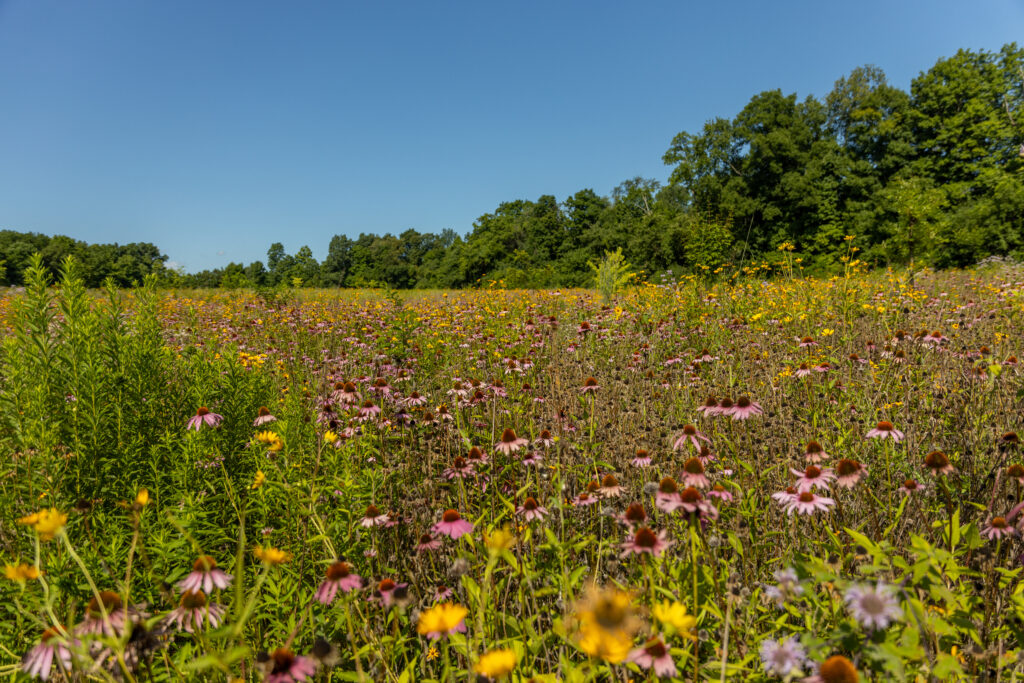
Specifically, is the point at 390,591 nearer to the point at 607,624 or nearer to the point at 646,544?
the point at 646,544

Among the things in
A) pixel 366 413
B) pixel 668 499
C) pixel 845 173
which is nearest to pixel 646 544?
pixel 668 499

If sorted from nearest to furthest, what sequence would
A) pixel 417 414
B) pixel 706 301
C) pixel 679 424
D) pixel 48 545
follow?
1. pixel 48 545
2. pixel 679 424
3. pixel 417 414
4. pixel 706 301

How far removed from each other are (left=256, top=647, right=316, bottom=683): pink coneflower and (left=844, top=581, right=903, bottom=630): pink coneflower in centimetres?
90

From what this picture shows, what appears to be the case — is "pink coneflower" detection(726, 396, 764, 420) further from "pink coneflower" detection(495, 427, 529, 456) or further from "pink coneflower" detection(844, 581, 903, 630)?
"pink coneflower" detection(844, 581, 903, 630)

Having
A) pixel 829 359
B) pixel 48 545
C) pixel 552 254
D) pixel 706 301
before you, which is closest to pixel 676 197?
pixel 552 254

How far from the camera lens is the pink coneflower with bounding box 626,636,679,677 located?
77cm

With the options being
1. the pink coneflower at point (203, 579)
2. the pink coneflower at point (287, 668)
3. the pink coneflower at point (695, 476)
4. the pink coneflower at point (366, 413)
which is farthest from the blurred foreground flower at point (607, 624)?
the pink coneflower at point (366, 413)

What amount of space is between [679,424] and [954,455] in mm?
1223

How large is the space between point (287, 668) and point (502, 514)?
0.79 meters

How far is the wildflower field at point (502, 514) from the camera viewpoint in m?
0.87

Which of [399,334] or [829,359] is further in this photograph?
[399,334]

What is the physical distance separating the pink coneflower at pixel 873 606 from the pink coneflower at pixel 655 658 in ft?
1.02

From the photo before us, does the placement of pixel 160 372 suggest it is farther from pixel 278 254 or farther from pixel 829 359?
pixel 278 254

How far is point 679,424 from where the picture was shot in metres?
2.60
